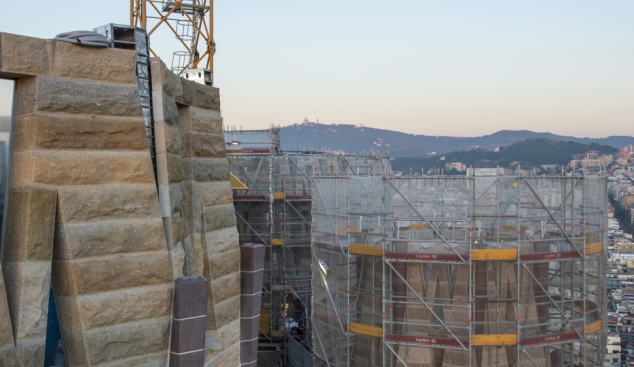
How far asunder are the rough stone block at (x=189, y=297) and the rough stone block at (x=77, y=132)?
1.68 m

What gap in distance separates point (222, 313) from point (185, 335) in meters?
2.04

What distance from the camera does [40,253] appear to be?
5996 millimetres

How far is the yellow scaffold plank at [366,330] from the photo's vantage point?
1523cm

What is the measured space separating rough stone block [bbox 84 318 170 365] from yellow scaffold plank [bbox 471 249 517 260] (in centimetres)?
942

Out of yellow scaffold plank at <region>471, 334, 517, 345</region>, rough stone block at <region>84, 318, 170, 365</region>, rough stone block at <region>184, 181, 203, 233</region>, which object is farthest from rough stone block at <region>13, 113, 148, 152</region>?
yellow scaffold plank at <region>471, 334, 517, 345</region>

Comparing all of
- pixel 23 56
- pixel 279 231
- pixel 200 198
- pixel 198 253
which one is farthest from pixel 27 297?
pixel 279 231

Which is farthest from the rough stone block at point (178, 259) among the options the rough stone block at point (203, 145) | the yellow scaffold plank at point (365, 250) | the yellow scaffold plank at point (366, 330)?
the yellow scaffold plank at point (366, 330)

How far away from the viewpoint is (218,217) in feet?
30.3

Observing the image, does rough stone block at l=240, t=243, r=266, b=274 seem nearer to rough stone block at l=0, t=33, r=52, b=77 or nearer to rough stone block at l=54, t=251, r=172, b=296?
rough stone block at l=54, t=251, r=172, b=296

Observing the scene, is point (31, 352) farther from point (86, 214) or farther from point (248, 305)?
point (248, 305)

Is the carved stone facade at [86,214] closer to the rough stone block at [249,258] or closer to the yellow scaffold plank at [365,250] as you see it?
the rough stone block at [249,258]

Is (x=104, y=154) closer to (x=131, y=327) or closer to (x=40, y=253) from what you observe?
(x=40, y=253)

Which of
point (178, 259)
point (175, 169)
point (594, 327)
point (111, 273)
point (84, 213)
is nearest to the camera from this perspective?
point (84, 213)

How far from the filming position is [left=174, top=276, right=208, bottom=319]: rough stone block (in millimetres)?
6949
